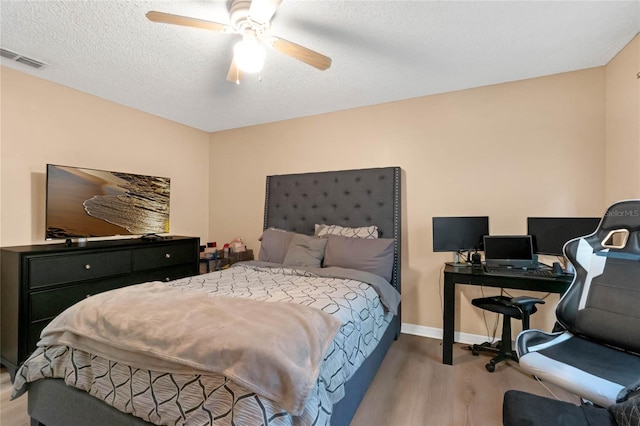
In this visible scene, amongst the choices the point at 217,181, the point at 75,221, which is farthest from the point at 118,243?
the point at 217,181

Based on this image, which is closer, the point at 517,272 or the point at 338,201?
the point at 517,272

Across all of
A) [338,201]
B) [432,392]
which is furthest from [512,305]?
[338,201]

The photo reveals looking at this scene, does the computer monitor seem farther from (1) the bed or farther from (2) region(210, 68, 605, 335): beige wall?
(1) the bed

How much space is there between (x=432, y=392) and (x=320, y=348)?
4.20 feet

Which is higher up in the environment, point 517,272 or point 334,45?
point 334,45

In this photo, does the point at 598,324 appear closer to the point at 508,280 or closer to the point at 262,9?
the point at 508,280

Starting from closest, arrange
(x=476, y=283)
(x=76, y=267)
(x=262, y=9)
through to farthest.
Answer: (x=262, y=9) → (x=476, y=283) → (x=76, y=267)

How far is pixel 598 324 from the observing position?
158 centimetres

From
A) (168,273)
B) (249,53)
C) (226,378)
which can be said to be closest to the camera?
(226,378)

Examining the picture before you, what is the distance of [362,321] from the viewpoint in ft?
5.77

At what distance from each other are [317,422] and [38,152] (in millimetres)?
3190

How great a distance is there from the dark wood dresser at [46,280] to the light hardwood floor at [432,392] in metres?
0.34

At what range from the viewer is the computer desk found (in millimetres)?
2045

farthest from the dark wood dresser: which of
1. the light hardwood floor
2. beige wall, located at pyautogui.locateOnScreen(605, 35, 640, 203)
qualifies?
beige wall, located at pyautogui.locateOnScreen(605, 35, 640, 203)
